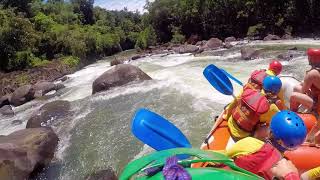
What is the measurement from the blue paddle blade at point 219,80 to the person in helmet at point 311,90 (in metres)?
0.82

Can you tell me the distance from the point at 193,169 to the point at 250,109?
6.03ft

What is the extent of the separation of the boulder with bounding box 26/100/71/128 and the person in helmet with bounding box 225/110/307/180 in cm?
743

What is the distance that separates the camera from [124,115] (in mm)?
8508

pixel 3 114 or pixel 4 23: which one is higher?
pixel 4 23

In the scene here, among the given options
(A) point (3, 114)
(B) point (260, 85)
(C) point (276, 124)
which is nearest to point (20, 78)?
(A) point (3, 114)

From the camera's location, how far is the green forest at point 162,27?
22422 millimetres

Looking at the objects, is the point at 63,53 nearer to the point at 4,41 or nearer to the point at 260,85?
the point at 4,41

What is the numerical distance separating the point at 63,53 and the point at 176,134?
24702mm

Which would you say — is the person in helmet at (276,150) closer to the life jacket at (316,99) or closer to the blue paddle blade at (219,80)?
the life jacket at (316,99)

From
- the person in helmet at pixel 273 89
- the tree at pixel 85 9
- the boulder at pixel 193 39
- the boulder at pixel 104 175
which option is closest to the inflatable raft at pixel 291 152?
the person in helmet at pixel 273 89

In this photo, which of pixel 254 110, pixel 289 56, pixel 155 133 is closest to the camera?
pixel 155 133

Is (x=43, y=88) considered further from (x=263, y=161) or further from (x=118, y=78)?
(x=263, y=161)

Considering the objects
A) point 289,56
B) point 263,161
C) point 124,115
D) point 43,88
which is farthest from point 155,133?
point 43,88

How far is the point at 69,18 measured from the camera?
1635 inches
